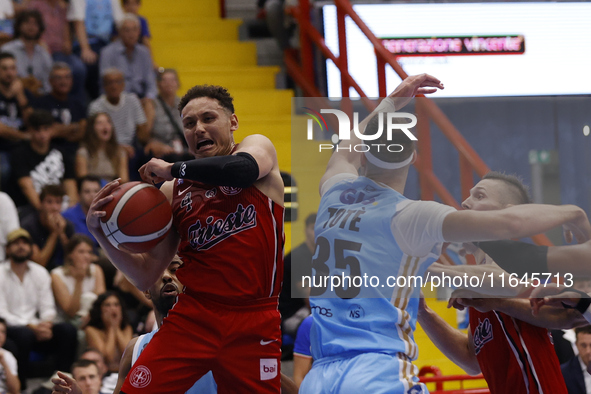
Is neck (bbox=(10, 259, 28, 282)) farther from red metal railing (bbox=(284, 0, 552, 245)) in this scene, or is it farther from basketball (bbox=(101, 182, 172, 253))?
red metal railing (bbox=(284, 0, 552, 245))

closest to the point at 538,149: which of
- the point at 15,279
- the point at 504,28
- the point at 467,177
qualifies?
the point at 467,177

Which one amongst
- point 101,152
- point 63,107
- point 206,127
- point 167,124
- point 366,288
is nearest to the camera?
point 366,288

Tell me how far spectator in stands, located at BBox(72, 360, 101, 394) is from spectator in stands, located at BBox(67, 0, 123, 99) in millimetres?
3364

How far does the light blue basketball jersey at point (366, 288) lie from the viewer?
10.2 feet

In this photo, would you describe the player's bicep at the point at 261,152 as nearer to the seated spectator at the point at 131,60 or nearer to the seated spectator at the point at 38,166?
the seated spectator at the point at 38,166

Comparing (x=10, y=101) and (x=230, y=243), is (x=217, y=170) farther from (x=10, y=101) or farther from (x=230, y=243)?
(x=10, y=101)

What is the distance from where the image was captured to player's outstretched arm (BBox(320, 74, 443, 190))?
11.4 ft

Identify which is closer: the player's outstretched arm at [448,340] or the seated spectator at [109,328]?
the player's outstretched arm at [448,340]

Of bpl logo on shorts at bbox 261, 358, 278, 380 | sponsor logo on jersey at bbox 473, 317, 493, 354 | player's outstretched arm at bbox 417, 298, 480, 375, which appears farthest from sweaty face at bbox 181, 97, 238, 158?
Answer: sponsor logo on jersey at bbox 473, 317, 493, 354

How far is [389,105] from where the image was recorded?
3.54 meters

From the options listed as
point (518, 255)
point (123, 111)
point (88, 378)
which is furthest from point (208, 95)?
point (123, 111)

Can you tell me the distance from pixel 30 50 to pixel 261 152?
4.84 m

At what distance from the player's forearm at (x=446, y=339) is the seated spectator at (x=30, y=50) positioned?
5042mm

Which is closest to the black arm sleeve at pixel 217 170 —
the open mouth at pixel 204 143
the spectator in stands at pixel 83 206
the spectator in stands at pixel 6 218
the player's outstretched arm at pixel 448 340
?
the open mouth at pixel 204 143
